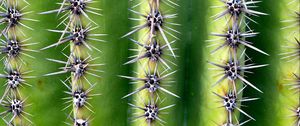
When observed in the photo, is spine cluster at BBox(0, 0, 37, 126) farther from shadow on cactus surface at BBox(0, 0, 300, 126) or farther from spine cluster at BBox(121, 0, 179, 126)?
spine cluster at BBox(121, 0, 179, 126)

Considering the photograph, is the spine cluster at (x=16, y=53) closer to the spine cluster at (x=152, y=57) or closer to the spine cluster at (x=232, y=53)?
the spine cluster at (x=152, y=57)

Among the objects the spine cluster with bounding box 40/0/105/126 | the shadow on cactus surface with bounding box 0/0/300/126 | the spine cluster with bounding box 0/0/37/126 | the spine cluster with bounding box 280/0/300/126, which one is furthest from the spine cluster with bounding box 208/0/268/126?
the spine cluster with bounding box 0/0/37/126

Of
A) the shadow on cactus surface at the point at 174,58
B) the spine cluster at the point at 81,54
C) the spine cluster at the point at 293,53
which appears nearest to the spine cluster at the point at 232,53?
the shadow on cactus surface at the point at 174,58

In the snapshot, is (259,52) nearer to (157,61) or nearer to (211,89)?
(211,89)

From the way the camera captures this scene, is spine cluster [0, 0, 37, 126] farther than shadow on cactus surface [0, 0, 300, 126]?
Yes

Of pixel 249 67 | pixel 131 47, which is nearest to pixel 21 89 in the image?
pixel 131 47

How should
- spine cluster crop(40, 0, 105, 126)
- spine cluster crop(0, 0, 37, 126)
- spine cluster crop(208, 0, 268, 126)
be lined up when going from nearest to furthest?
spine cluster crop(208, 0, 268, 126), spine cluster crop(40, 0, 105, 126), spine cluster crop(0, 0, 37, 126)

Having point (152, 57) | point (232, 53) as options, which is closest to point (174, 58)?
point (152, 57)
